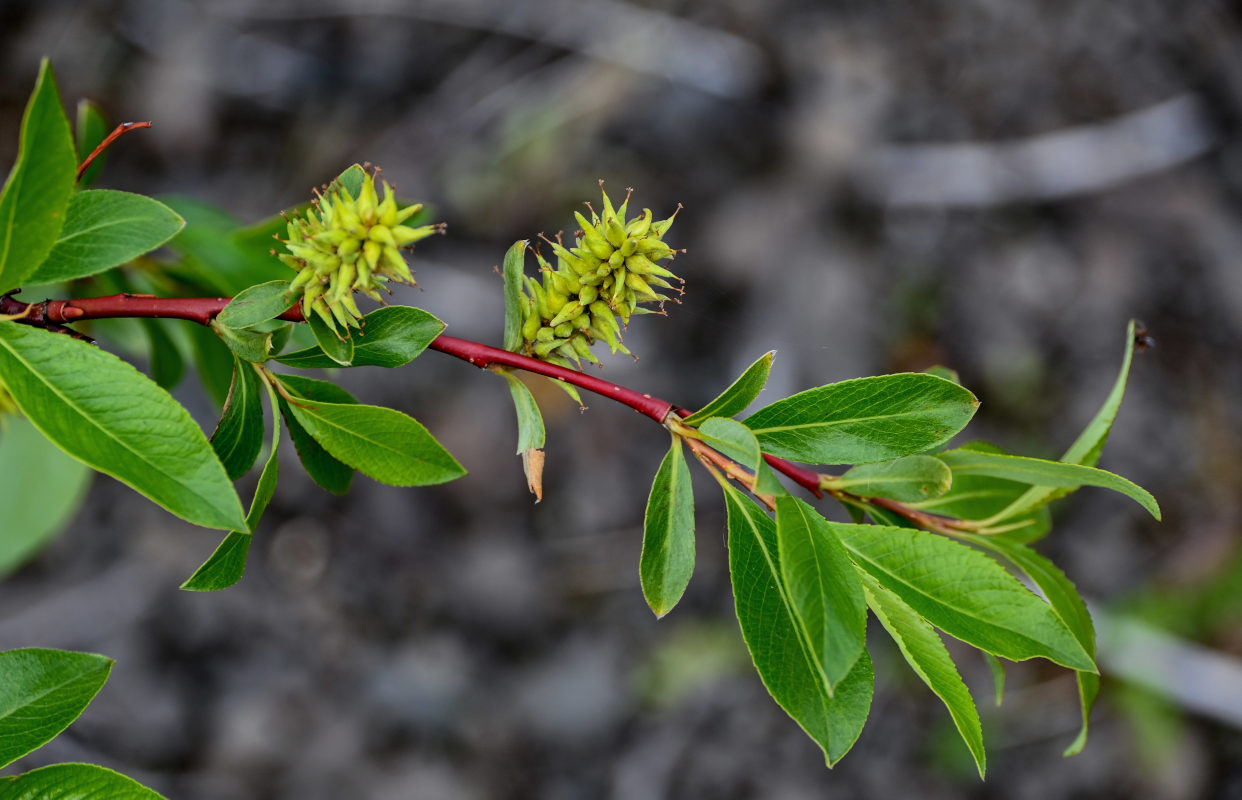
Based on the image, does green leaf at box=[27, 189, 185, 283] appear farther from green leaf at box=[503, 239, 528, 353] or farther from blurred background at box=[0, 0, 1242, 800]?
blurred background at box=[0, 0, 1242, 800]

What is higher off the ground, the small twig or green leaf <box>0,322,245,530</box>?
the small twig

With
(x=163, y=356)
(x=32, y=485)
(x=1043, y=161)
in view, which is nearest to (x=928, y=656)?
(x=163, y=356)

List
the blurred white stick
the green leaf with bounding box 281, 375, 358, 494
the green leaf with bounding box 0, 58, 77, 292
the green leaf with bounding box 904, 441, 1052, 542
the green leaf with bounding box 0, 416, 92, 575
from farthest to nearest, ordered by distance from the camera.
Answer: the blurred white stick
the green leaf with bounding box 0, 416, 92, 575
the green leaf with bounding box 904, 441, 1052, 542
the green leaf with bounding box 281, 375, 358, 494
the green leaf with bounding box 0, 58, 77, 292

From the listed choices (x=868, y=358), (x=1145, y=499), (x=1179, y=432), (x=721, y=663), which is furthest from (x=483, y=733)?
(x=1179, y=432)

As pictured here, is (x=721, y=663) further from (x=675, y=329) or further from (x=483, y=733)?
(x=675, y=329)

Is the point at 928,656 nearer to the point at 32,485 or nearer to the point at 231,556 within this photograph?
the point at 231,556

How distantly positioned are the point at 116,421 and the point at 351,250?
0.31 meters

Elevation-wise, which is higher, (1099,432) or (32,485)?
(32,485)

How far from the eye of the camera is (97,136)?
168cm

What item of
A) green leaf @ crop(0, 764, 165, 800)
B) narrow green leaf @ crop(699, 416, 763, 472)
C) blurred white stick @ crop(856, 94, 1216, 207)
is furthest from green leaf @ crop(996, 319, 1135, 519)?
blurred white stick @ crop(856, 94, 1216, 207)

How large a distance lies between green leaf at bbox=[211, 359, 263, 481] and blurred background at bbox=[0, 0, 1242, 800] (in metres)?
2.38

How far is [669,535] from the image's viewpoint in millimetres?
1132

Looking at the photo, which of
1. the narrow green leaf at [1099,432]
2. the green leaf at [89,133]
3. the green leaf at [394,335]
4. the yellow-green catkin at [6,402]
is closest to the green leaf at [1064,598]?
the narrow green leaf at [1099,432]

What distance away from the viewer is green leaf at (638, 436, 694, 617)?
3.67 feet
